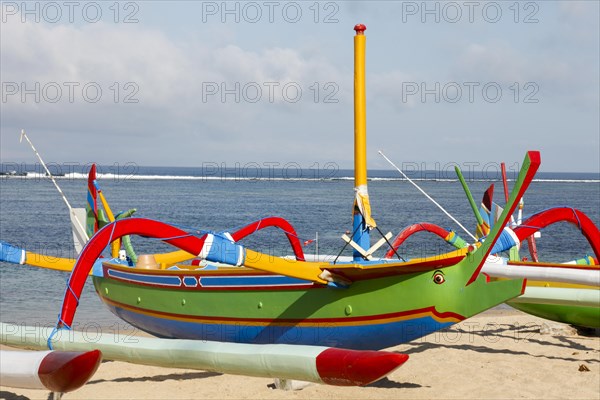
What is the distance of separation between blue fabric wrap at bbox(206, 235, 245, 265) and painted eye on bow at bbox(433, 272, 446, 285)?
2.03 m

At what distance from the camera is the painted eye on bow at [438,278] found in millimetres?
7980

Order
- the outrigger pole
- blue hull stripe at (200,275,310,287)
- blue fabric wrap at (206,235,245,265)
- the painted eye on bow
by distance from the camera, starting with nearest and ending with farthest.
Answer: blue fabric wrap at (206,235,245,265) < the painted eye on bow < blue hull stripe at (200,275,310,287) < the outrigger pole

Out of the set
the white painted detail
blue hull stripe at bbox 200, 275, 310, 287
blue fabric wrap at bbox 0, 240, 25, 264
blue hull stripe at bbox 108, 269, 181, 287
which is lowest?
the white painted detail

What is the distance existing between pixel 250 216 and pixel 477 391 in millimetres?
41649

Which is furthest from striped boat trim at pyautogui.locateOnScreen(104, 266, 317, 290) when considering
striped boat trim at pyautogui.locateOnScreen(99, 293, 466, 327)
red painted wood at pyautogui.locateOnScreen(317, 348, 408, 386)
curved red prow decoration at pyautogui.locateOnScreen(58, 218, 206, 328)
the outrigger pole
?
red painted wood at pyautogui.locateOnScreen(317, 348, 408, 386)

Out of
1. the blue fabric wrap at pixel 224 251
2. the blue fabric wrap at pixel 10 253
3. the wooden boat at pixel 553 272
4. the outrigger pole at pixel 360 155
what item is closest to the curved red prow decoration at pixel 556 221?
the wooden boat at pixel 553 272

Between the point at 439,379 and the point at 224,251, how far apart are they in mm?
3818

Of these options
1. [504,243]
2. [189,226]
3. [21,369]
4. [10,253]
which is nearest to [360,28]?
[504,243]

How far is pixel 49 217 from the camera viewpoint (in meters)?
43.8

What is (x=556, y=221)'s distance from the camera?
10.1 meters

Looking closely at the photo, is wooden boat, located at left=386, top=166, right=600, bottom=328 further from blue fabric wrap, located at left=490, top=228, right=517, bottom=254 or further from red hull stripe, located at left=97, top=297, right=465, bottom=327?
red hull stripe, located at left=97, top=297, right=465, bottom=327

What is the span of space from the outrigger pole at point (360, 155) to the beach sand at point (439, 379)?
177cm

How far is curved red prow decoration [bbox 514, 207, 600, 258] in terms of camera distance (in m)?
10.1

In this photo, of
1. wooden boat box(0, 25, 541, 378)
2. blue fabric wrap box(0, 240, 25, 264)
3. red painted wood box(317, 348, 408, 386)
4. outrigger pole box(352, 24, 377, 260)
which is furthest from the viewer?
outrigger pole box(352, 24, 377, 260)
